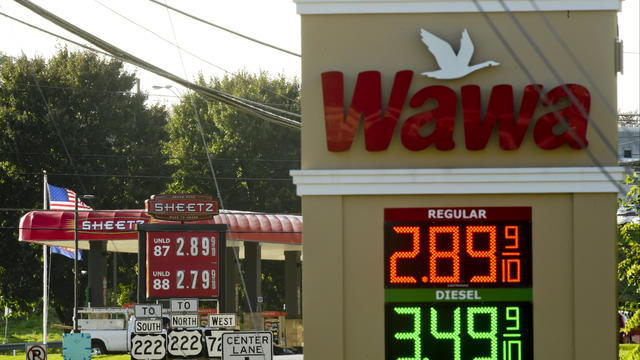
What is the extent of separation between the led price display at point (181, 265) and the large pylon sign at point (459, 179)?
1999 cm

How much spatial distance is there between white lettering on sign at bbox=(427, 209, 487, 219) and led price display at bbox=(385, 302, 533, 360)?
0.90 meters

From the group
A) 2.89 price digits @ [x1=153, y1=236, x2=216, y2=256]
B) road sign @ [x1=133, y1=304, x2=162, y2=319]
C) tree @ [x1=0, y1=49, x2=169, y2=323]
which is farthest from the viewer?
tree @ [x1=0, y1=49, x2=169, y2=323]

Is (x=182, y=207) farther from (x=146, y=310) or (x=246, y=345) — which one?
(x=246, y=345)

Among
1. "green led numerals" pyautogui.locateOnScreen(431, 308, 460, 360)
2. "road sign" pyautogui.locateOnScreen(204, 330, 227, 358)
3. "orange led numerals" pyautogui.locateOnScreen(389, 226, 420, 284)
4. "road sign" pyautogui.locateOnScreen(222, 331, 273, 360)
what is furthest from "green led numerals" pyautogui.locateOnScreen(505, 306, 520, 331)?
"road sign" pyautogui.locateOnScreen(204, 330, 227, 358)

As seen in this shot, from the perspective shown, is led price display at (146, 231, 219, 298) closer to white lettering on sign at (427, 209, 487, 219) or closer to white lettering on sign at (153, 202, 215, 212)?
white lettering on sign at (153, 202, 215, 212)

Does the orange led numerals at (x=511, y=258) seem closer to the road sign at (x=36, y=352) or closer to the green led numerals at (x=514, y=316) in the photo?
the green led numerals at (x=514, y=316)

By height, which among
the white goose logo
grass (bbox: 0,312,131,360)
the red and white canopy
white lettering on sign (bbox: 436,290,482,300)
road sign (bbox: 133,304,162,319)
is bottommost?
grass (bbox: 0,312,131,360)

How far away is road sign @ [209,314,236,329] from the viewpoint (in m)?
22.3

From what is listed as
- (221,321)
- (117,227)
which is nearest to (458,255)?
(221,321)

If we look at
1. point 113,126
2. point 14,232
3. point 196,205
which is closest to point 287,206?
point 113,126

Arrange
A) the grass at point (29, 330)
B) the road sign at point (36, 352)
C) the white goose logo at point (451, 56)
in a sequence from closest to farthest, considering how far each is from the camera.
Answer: the white goose logo at point (451, 56), the road sign at point (36, 352), the grass at point (29, 330)

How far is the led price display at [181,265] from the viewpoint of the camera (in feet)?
99.2

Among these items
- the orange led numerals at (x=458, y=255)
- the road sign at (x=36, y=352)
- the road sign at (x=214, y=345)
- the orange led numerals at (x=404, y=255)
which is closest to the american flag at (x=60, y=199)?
the road sign at (x=36, y=352)

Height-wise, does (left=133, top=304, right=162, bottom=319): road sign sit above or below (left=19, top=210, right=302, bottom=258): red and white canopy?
below
